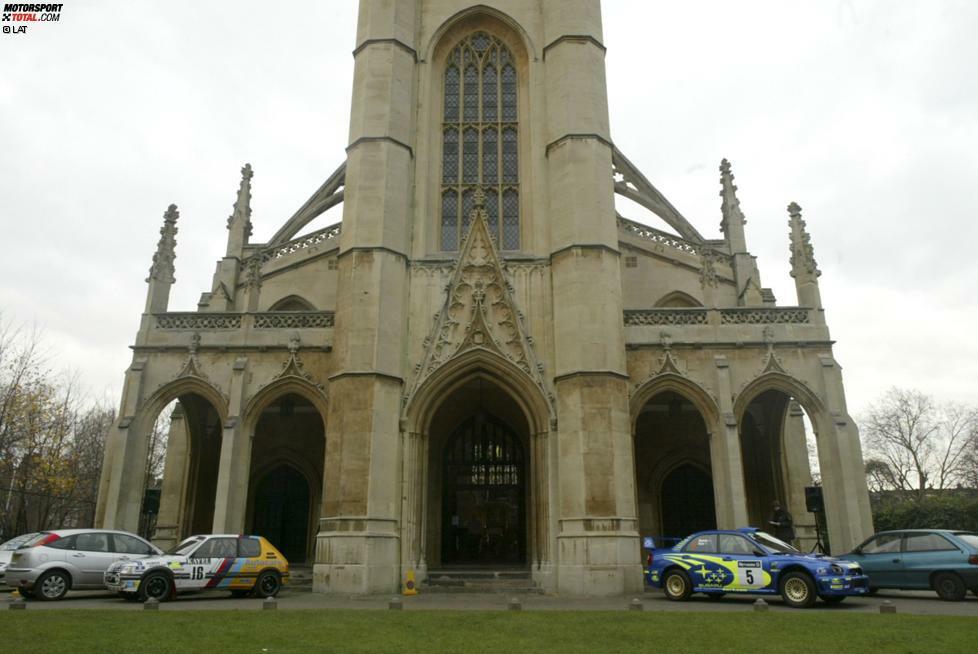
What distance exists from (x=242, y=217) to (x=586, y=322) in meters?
13.9

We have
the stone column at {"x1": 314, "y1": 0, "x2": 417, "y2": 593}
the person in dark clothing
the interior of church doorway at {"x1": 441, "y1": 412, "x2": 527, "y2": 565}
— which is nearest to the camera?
the stone column at {"x1": 314, "y1": 0, "x2": 417, "y2": 593}

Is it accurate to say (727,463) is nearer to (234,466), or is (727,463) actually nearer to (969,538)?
(969,538)

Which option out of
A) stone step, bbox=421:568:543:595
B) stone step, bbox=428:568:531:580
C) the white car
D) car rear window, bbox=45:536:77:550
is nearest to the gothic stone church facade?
stone step, bbox=421:568:543:595

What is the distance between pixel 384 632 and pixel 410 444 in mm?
9600

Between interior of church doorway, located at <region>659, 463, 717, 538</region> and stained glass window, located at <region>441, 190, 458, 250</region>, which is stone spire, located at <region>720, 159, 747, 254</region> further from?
stained glass window, located at <region>441, 190, 458, 250</region>

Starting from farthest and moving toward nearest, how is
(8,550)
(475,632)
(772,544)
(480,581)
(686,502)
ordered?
(686,502) < (480,581) < (8,550) < (772,544) < (475,632)

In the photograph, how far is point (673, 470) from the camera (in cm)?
2231

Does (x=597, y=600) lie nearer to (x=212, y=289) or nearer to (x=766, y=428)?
(x=766, y=428)

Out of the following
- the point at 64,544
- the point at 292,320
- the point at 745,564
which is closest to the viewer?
the point at 745,564

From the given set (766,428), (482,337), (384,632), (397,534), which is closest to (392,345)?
(482,337)

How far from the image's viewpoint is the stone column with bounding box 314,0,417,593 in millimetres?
16625

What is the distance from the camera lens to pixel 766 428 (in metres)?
21.8

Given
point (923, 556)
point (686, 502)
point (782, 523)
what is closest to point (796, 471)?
point (686, 502)

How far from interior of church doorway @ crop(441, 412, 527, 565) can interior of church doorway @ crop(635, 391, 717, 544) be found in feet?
12.7
